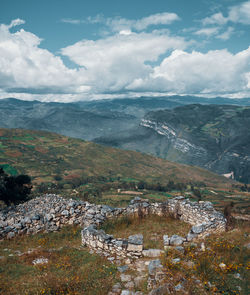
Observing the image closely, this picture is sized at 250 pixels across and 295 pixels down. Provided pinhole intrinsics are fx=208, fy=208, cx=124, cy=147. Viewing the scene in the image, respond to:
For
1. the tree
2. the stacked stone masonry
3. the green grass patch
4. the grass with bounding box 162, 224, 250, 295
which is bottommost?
the green grass patch

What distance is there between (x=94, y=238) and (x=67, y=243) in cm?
357

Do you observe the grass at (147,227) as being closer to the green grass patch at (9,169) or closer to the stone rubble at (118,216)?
the stone rubble at (118,216)

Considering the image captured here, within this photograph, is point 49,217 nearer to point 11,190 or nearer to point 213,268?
point 213,268

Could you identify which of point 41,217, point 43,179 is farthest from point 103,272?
point 43,179

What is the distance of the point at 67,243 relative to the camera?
52.7 feet

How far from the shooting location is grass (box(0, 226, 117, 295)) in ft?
31.2

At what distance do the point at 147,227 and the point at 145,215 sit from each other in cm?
245

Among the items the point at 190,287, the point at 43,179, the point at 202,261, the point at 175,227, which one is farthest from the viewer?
the point at 43,179

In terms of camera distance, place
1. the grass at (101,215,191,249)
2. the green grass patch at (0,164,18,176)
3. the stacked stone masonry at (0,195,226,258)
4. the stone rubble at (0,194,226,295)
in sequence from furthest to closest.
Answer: the green grass patch at (0,164,18,176), the grass at (101,215,191,249), the stacked stone masonry at (0,195,226,258), the stone rubble at (0,194,226,295)

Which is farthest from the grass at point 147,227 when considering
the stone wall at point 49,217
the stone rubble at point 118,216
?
the stone wall at point 49,217

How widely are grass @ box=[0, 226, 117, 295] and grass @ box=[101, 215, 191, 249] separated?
10.7ft

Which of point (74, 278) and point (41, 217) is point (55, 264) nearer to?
point (74, 278)

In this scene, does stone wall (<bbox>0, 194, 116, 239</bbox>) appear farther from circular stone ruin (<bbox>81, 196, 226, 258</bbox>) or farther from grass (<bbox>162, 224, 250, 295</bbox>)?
grass (<bbox>162, 224, 250, 295</bbox>)

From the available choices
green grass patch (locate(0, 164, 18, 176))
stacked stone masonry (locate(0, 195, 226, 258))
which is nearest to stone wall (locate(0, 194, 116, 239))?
stacked stone masonry (locate(0, 195, 226, 258))
